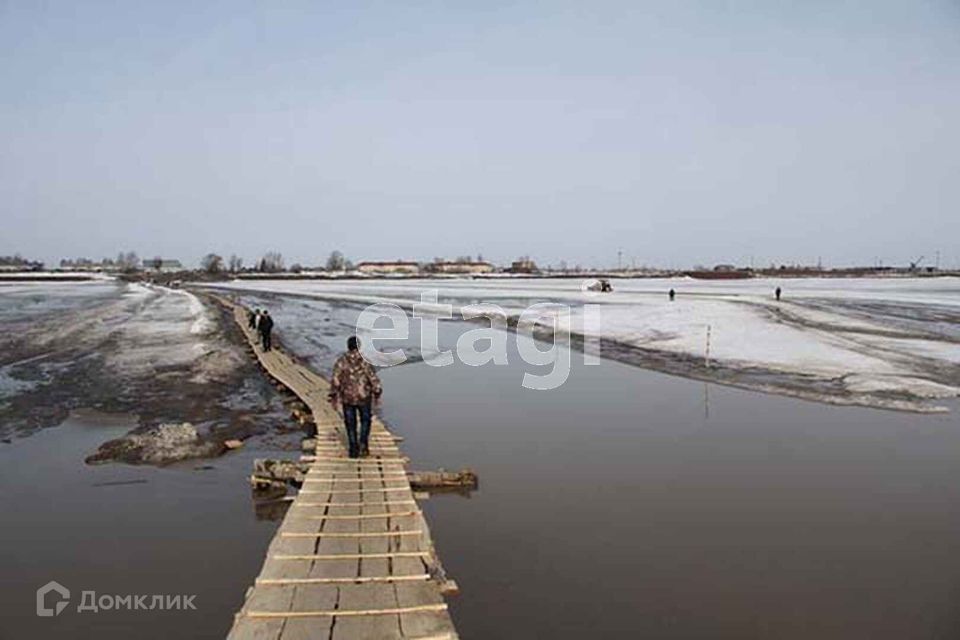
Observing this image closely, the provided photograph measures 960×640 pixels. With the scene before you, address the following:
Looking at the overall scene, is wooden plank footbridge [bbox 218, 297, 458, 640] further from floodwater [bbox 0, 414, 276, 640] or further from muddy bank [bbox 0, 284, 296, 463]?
muddy bank [bbox 0, 284, 296, 463]

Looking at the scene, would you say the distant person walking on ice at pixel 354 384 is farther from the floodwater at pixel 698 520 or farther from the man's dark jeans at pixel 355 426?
the floodwater at pixel 698 520

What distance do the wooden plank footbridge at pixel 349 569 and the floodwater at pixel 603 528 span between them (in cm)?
70

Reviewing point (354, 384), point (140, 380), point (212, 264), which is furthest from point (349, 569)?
point (212, 264)

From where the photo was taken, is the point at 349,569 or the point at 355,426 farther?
the point at 355,426

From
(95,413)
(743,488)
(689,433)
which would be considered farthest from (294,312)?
(743,488)

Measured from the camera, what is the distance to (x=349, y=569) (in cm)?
587

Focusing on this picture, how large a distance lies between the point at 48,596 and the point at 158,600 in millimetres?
1101

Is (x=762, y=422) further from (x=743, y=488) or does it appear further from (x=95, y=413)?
(x=95, y=413)

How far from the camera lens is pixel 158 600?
254 inches

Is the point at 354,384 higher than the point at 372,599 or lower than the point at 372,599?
higher

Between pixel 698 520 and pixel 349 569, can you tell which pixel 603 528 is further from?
pixel 349 569

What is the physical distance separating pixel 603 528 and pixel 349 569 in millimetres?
3485

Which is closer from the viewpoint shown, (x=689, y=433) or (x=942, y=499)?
(x=942, y=499)

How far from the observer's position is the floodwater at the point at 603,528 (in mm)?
6195
